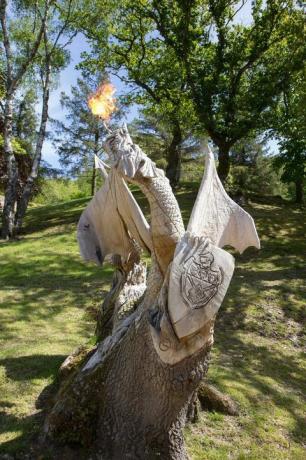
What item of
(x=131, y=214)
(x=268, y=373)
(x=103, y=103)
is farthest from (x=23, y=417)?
(x=268, y=373)

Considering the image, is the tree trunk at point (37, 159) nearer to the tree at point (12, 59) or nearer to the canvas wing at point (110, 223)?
the tree at point (12, 59)

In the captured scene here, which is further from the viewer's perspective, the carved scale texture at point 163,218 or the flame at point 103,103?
the flame at point 103,103

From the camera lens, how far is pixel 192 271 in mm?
2756

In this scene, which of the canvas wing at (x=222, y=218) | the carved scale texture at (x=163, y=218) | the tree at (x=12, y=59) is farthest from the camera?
the tree at (x=12, y=59)

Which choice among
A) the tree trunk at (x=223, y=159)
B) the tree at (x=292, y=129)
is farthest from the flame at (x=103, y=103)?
the tree trunk at (x=223, y=159)

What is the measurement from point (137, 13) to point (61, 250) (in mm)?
9937

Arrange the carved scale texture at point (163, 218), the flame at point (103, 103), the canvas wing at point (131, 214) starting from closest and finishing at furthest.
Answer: the carved scale texture at point (163, 218), the canvas wing at point (131, 214), the flame at point (103, 103)

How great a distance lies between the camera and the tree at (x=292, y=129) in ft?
53.3

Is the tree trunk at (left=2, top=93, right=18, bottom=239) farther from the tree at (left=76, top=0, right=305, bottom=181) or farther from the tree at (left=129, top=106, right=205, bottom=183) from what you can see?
the tree at (left=129, top=106, right=205, bottom=183)

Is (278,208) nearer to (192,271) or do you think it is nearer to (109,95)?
(109,95)

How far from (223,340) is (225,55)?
13.0 meters

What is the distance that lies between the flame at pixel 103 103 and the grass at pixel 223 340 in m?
3.31

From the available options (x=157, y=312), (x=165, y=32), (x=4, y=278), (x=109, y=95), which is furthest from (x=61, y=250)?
(x=157, y=312)

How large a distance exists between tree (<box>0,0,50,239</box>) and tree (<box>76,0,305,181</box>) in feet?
8.95
